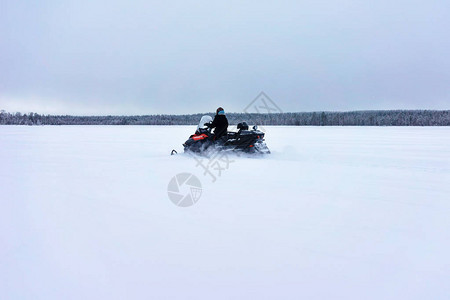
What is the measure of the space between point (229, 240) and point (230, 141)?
21.2 feet

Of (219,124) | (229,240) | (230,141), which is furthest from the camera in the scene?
(230,141)

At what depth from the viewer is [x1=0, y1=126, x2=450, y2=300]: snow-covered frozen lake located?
222cm

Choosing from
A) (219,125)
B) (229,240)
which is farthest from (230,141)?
(229,240)

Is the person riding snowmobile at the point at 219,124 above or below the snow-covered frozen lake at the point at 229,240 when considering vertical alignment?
above

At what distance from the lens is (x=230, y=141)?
30.6 feet

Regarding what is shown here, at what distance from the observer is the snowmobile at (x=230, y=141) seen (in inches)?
360

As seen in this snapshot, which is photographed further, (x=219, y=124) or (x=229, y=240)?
(x=219, y=124)

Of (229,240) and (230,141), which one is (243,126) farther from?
(229,240)

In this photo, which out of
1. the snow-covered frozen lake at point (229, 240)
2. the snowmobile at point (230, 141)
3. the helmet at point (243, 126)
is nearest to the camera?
the snow-covered frozen lake at point (229, 240)

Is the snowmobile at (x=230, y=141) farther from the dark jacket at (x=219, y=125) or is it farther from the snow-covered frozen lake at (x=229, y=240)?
the snow-covered frozen lake at (x=229, y=240)

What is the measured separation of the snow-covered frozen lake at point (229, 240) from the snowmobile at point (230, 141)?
11.2 ft

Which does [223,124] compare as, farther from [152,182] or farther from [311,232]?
[311,232]

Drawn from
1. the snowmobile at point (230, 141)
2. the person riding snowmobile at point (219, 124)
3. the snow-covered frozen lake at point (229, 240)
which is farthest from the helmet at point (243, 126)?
the snow-covered frozen lake at point (229, 240)

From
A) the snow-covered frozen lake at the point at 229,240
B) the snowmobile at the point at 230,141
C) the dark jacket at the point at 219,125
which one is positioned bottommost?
the snow-covered frozen lake at the point at 229,240
